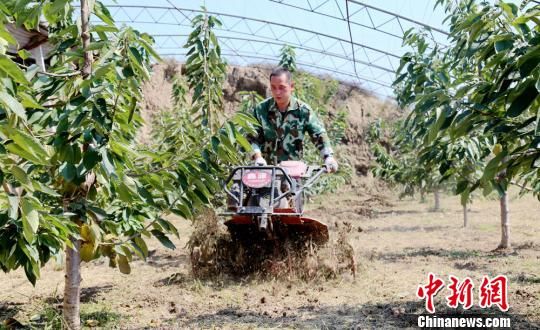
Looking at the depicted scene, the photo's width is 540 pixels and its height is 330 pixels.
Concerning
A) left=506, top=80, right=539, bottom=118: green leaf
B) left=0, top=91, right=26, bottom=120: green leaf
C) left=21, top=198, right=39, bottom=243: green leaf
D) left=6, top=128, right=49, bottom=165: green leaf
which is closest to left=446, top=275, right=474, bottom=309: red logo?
left=506, top=80, right=539, bottom=118: green leaf

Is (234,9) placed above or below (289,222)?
above

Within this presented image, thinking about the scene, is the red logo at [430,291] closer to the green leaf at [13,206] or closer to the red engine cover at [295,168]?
the red engine cover at [295,168]

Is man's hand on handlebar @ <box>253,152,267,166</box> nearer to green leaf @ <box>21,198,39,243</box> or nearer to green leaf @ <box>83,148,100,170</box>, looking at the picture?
green leaf @ <box>83,148,100,170</box>

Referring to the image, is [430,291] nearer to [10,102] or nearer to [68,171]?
[68,171]

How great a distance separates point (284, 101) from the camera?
4.21 m

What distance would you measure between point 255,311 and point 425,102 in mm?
2010

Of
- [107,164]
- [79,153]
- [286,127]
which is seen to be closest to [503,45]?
[107,164]

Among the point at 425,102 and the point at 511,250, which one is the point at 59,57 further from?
the point at 511,250

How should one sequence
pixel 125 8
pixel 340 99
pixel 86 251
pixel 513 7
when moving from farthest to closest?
pixel 340 99, pixel 125 8, pixel 86 251, pixel 513 7

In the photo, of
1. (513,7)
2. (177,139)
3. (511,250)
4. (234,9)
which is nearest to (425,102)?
(513,7)

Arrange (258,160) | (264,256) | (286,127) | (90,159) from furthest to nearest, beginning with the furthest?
1. (264,256)
2. (286,127)
3. (258,160)
4. (90,159)

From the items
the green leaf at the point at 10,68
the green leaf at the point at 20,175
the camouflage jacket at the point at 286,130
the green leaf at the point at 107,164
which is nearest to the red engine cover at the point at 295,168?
the camouflage jacket at the point at 286,130

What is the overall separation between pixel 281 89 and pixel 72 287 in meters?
2.24

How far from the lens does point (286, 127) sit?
436 centimetres
